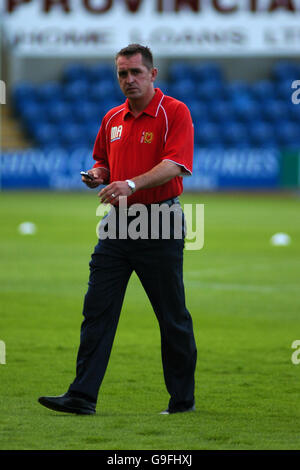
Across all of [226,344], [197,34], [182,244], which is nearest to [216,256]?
[226,344]

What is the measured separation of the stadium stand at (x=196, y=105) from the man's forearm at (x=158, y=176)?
94.6 ft

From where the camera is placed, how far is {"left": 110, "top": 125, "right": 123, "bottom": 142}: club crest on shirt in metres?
6.30

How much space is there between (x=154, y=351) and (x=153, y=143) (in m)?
2.90

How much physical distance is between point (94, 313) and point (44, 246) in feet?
35.9

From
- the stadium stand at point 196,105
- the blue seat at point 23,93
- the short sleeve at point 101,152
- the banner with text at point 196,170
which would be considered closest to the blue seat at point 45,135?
the stadium stand at point 196,105

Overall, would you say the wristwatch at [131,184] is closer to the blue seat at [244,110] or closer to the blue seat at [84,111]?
the blue seat at [84,111]

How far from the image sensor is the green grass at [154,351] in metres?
5.71

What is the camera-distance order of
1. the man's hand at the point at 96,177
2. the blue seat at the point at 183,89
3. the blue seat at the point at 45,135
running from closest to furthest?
the man's hand at the point at 96,177 → the blue seat at the point at 45,135 → the blue seat at the point at 183,89

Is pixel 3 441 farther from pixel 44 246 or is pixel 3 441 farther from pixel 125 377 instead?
pixel 44 246

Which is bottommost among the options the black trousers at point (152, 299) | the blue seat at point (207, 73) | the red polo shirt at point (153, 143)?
the black trousers at point (152, 299)

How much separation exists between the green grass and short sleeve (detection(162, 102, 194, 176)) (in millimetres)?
1598

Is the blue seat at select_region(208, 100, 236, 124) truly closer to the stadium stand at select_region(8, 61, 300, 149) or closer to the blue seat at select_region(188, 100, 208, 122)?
the stadium stand at select_region(8, 61, 300, 149)

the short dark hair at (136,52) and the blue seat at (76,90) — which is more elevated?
the blue seat at (76,90)

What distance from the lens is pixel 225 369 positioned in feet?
25.8
